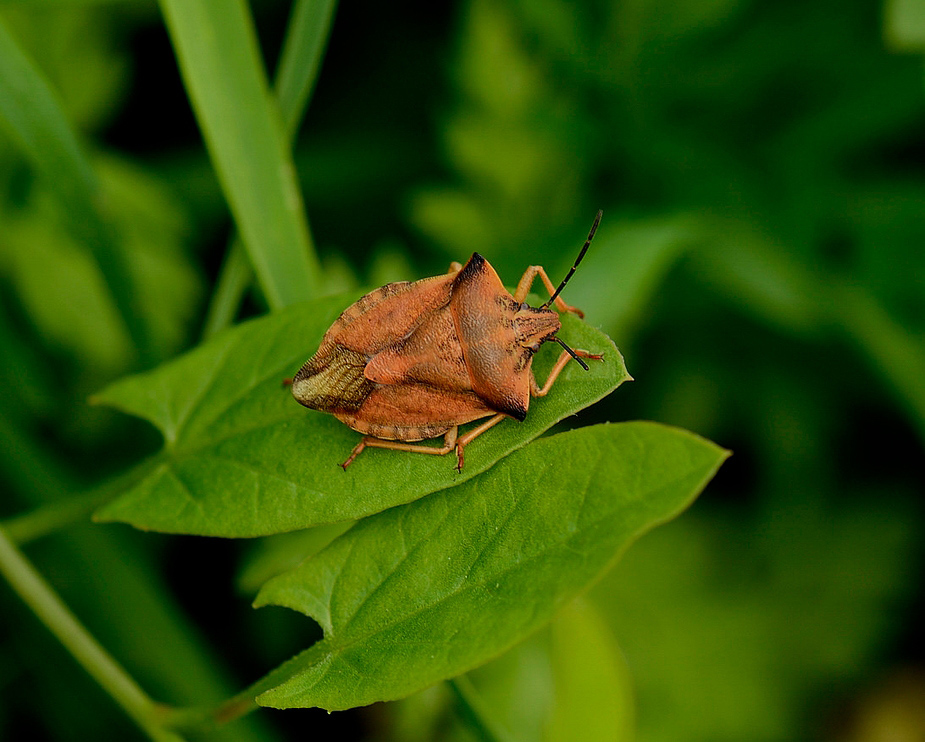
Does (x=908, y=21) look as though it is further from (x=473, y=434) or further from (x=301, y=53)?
(x=473, y=434)

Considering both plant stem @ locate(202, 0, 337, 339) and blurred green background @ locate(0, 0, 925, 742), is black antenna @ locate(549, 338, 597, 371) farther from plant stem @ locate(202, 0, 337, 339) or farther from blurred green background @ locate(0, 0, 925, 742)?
blurred green background @ locate(0, 0, 925, 742)

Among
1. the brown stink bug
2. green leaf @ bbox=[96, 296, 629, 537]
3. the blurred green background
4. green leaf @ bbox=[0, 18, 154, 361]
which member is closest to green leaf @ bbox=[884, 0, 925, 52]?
the blurred green background

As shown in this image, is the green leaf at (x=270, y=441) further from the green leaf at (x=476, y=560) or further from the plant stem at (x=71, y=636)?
the plant stem at (x=71, y=636)

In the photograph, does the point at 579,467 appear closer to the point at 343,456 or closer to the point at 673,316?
the point at 343,456

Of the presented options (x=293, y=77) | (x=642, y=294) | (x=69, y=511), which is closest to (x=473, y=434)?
(x=69, y=511)

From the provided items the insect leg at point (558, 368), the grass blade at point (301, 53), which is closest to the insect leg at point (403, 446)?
the insect leg at point (558, 368)

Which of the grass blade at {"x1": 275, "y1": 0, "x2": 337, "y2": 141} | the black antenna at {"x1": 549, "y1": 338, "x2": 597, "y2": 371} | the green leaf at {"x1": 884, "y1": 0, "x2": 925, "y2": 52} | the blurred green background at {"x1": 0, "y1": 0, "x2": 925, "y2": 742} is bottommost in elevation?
the blurred green background at {"x1": 0, "y1": 0, "x2": 925, "y2": 742}
